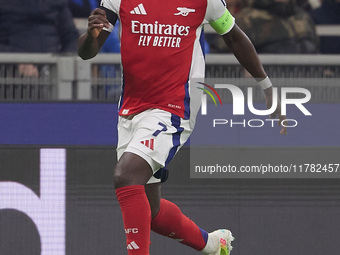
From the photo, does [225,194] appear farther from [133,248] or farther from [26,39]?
[26,39]

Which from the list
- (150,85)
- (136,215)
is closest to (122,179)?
(136,215)

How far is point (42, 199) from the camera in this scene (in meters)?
5.69

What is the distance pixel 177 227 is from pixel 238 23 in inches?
96.2

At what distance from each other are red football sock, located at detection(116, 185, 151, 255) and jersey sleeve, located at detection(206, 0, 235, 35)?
992 millimetres

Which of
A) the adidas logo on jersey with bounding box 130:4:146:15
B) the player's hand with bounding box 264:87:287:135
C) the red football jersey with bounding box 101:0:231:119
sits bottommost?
the player's hand with bounding box 264:87:287:135

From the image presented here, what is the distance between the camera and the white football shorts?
15.4ft

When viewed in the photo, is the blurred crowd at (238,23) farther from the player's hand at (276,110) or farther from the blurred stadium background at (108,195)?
the player's hand at (276,110)

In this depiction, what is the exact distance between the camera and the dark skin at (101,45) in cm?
451

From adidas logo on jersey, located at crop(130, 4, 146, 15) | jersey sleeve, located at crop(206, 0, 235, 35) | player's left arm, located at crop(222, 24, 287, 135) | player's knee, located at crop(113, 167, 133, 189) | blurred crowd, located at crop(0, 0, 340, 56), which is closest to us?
player's knee, located at crop(113, 167, 133, 189)

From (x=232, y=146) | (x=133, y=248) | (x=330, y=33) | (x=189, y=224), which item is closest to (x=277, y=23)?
(x=330, y=33)

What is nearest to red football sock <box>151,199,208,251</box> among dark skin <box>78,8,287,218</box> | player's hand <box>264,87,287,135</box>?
dark skin <box>78,8,287,218</box>

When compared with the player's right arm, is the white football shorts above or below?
below

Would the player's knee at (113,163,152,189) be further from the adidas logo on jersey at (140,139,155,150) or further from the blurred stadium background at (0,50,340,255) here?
the blurred stadium background at (0,50,340,255)

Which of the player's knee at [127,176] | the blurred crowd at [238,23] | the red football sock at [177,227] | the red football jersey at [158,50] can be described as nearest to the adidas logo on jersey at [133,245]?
the player's knee at [127,176]
